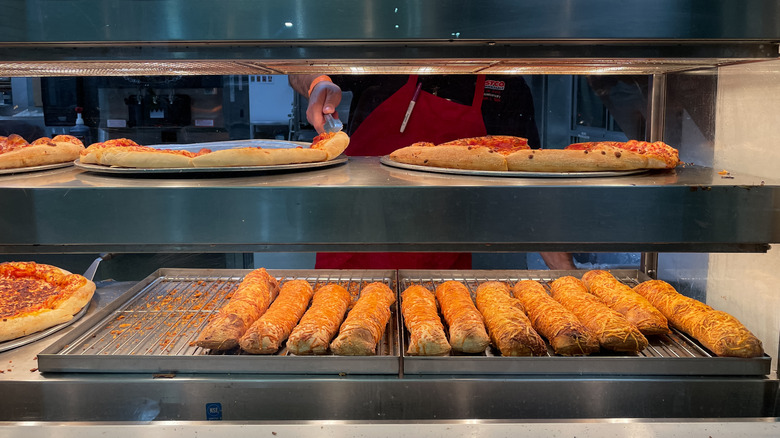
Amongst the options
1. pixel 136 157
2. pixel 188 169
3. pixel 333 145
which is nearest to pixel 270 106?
pixel 333 145

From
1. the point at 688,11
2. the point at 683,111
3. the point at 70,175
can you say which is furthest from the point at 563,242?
the point at 70,175

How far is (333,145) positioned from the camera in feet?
7.25

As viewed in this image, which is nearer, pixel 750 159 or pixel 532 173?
pixel 532 173

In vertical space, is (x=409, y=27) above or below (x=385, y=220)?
above

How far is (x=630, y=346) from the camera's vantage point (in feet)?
5.98

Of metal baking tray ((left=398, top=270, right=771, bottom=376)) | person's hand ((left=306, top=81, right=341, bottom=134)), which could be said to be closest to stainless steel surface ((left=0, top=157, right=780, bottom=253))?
metal baking tray ((left=398, top=270, right=771, bottom=376))

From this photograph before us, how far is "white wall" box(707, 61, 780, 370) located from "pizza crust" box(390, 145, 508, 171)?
949mm

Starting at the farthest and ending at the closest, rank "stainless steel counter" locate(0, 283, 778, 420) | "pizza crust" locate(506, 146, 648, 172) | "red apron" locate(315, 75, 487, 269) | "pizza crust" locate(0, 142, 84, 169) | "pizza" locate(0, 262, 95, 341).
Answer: "red apron" locate(315, 75, 487, 269) < "pizza" locate(0, 262, 95, 341) < "pizza crust" locate(0, 142, 84, 169) < "pizza crust" locate(506, 146, 648, 172) < "stainless steel counter" locate(0, 283, 778, 420)

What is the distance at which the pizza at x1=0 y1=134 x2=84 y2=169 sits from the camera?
1.95m

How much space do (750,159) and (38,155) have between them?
257 cm

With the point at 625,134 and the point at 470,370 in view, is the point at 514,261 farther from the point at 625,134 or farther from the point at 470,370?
the point at 470,370

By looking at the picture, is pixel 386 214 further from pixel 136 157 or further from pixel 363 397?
pixel 136 157

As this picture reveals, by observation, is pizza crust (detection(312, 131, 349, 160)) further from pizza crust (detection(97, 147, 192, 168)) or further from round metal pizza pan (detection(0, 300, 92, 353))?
round metal pizza pan (detection(0, 300, 92, 353))

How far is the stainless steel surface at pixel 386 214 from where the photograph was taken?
5.19 ft
